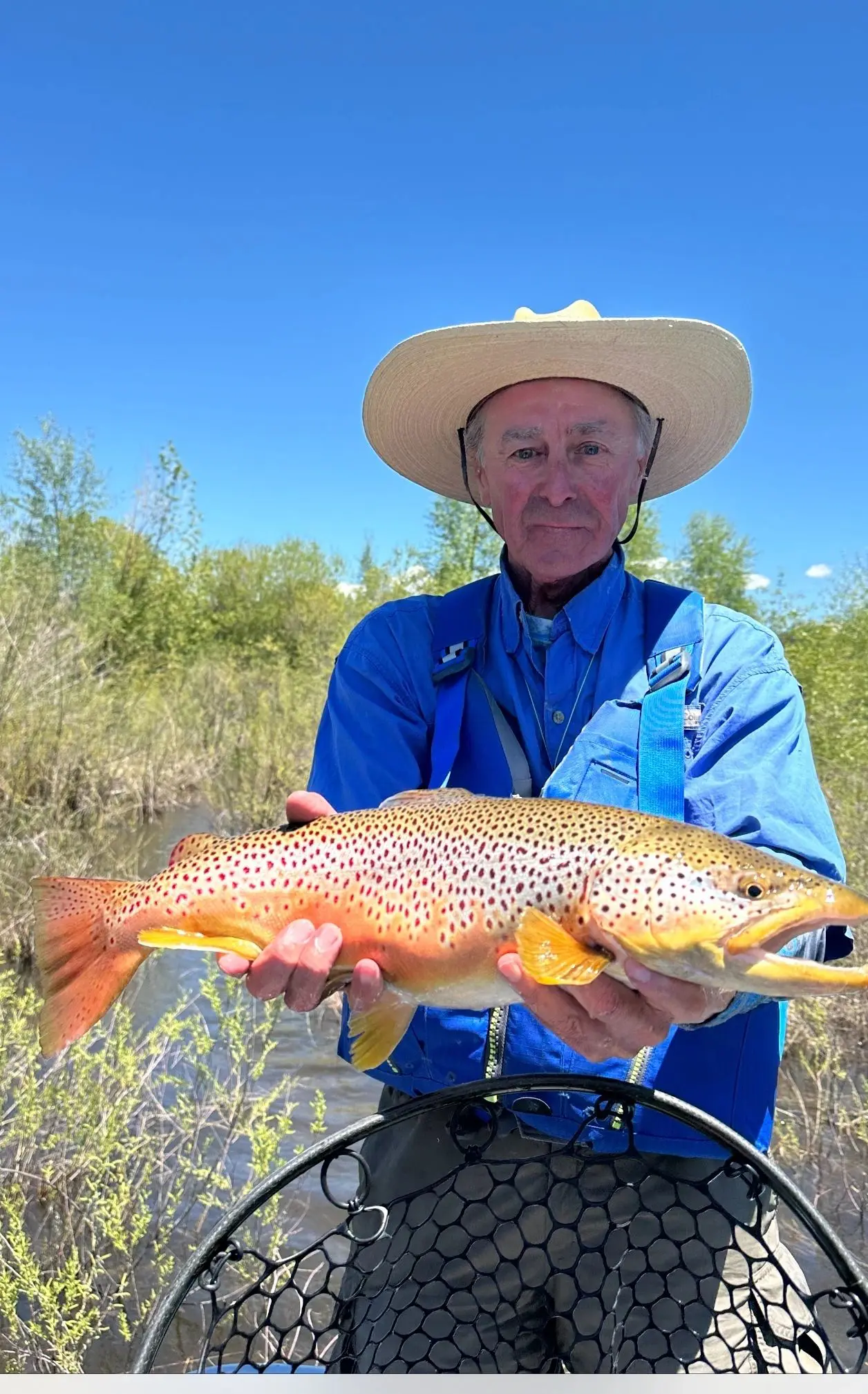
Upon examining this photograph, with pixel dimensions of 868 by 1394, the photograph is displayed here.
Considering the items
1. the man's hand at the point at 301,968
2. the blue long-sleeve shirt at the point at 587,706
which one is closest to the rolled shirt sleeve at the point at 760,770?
the blue long-sleeve shirt at the point at 587,706

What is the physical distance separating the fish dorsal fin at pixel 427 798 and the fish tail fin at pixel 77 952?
2.43ft

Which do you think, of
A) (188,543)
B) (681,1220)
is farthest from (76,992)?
(188,543)

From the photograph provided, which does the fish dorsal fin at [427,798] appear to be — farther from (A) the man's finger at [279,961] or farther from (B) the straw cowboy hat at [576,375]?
(B) the straw cowboy hat at [576,375]

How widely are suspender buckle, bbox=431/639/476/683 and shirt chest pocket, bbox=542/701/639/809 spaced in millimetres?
446

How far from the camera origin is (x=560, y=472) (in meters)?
2.94

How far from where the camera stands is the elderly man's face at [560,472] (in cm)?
296

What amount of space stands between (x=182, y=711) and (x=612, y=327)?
15.0 meters

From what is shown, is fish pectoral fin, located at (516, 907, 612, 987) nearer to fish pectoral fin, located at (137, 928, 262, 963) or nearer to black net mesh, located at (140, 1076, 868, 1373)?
black net mesh, located at (140, 1076, 868, 1373)

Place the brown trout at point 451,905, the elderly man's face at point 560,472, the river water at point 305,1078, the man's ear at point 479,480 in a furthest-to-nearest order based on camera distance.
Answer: the river water at point 305,1078
the man's ear at point 479,480
the elderly man's face at point 560,472
the brown trout at point 451,905

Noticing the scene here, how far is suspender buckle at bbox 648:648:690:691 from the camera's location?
2703 millimetres

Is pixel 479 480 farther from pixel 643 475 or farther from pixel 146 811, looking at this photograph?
pixel 146 811

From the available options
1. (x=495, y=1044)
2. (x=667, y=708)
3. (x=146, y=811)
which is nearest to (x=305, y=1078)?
(x=495, y=1044)

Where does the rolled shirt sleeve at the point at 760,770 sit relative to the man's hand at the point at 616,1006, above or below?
above

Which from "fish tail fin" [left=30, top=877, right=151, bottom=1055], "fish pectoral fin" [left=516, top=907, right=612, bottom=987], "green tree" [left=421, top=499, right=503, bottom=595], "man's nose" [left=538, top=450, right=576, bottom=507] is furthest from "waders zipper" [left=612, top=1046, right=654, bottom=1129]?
"green tree" [left=421, top=499, right=503, bottom=595]
